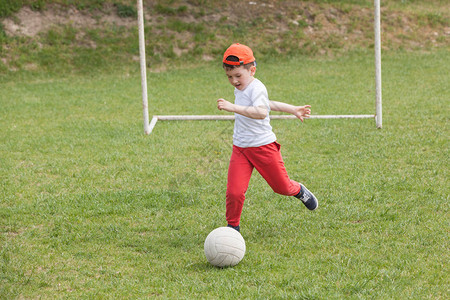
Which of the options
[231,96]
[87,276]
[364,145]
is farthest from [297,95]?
[87,276]

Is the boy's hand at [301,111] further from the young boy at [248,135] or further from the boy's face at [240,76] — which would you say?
the boy's face at [240,76]

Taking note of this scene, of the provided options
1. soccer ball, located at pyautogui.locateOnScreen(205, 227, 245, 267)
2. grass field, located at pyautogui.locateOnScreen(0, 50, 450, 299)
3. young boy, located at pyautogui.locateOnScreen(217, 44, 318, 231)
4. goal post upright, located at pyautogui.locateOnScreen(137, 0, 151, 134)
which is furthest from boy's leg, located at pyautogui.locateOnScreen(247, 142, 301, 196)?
goal post upright, located at pyautogui.locateOnScreen(137, 0, 151, 134)

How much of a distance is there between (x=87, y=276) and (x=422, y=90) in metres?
9.57

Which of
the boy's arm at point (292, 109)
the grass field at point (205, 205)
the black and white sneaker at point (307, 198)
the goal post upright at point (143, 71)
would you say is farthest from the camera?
the goal post upright at point (143, 71)

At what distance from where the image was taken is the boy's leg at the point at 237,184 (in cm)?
495

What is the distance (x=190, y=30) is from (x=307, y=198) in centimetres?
1236

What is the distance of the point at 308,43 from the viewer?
1708cm

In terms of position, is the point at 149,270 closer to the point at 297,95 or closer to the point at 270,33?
the point at 297,95

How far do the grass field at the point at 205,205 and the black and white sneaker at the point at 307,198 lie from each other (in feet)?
0.46

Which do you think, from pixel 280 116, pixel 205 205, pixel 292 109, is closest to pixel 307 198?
pixel 292 109

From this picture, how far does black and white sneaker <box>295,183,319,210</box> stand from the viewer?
216 inches

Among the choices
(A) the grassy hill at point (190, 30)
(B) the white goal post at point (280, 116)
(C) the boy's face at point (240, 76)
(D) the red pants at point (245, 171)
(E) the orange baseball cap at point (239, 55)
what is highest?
(E) the orange baseball cap at point (239, 55)

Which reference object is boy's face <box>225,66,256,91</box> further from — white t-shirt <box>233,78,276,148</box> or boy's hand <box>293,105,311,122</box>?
boy's hand <box>293,105,311,122</box>

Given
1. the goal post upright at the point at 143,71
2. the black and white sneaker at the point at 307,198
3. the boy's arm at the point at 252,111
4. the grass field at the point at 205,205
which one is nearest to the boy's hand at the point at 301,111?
the boy's arm at the point at 252,111
